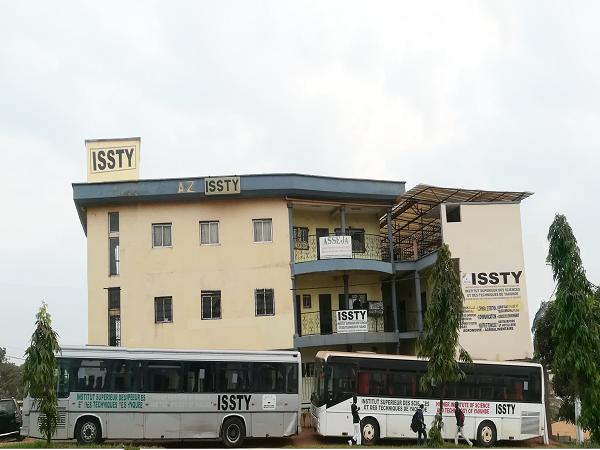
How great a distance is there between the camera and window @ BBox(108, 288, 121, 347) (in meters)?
28.8

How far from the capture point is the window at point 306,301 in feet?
102

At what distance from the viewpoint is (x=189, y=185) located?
28938 mm

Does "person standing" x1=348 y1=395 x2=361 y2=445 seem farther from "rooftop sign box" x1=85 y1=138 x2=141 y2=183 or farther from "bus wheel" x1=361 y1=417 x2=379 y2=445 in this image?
"rooftop sign box" x1=85 y1=138 x2=141 y2=183

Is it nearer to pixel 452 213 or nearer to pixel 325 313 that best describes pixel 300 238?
pixel 325 313

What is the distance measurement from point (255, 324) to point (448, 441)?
9.25 m

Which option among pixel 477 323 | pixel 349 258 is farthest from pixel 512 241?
pixel 349 258

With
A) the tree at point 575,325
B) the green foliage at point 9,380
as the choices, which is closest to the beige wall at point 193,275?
the tree at point 575,325

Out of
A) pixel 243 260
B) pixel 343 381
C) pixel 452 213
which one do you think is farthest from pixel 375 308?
pixel 343 381

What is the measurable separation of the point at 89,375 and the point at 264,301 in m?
9.60

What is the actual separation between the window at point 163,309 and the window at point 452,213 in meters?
12.5

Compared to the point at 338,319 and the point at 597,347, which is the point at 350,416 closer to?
the point at 338,319

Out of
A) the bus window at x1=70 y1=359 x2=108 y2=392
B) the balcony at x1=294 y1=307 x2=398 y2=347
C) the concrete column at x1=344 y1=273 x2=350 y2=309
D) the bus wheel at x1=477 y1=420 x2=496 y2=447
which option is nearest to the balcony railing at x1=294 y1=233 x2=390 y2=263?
the concrete column at x1=344 y1=273 x2=350 y2=309

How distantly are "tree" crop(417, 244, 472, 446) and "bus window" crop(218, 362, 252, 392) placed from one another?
18.7 ft

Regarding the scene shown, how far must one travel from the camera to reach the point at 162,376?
21.7 metres
